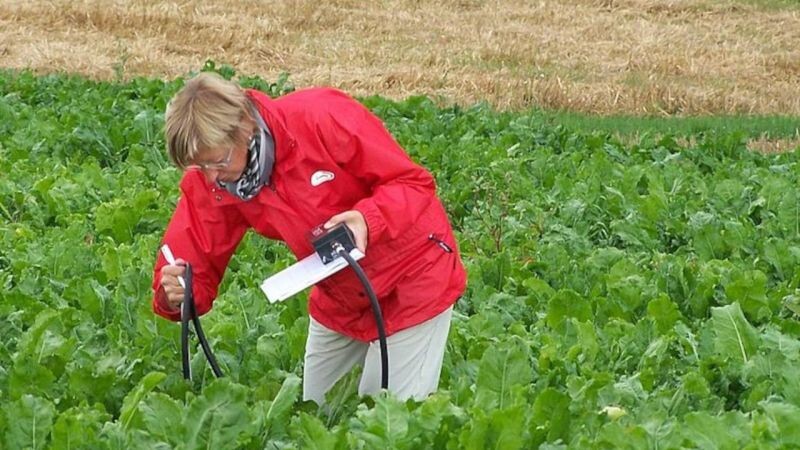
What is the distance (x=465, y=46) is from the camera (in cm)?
1914

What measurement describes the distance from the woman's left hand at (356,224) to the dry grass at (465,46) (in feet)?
36.2

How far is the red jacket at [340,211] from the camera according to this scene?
170 inches

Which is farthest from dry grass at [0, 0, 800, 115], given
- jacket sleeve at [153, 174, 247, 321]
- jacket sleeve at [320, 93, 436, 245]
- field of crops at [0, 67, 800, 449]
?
jacket sleeve at [320, 93, 436, 245]

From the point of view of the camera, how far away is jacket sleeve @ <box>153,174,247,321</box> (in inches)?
178

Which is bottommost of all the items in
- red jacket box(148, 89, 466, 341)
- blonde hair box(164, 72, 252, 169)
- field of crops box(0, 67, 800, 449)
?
field of crops box(0, 67, 800, 449)

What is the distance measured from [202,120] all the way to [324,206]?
1.70ft

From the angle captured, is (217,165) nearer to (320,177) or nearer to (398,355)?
(320,177)

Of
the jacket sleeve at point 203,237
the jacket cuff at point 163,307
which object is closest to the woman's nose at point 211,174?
the jacket sleeve at point 203,237

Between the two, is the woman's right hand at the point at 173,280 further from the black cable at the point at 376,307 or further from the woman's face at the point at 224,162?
the black cable at the point at 376,307

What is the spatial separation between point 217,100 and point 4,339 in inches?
73.2

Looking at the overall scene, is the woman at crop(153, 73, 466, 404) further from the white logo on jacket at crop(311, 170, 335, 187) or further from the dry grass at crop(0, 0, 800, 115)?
the dry grass at crop(0, 0, 800, 115)

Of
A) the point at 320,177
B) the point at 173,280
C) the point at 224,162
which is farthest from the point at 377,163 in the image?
the point at 173,280

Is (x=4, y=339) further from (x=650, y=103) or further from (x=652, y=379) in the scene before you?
(x=650, y=103)

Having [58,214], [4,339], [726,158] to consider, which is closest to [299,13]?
[726,158]
